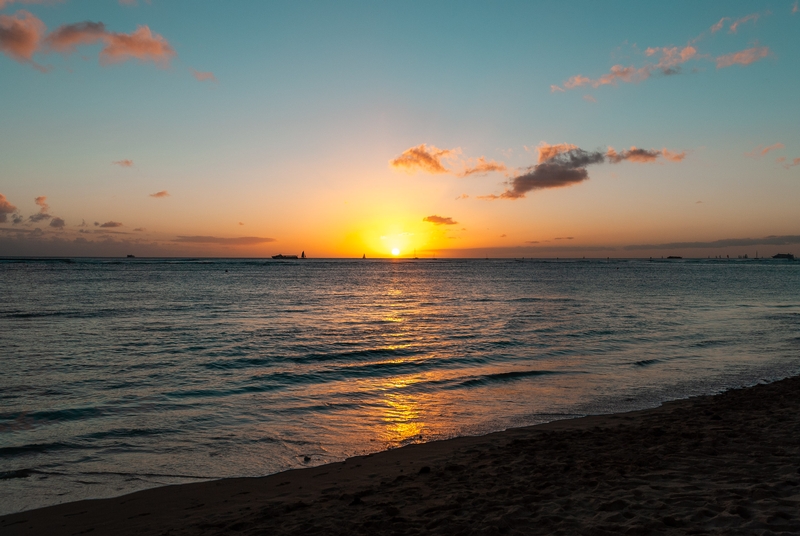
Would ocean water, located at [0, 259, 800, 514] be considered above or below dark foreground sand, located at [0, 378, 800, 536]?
below

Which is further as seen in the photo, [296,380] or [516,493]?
[296,380]

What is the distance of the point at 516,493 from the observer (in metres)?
7.43

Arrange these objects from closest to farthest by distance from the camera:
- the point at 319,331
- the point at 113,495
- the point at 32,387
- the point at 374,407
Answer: the point at 113,495, the point at 374,407, the point at 32,387, the point at 319,331

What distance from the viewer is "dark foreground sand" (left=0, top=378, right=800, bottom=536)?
20.6 feet

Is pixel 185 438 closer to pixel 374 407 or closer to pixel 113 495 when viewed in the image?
pixel 113 495

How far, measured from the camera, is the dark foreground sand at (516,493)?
20.6 ft

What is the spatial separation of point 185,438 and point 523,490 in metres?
7.76

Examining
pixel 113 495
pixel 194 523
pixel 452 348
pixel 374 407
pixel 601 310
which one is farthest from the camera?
pixel 601 310

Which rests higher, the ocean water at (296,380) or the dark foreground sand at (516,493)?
the dark foreground sand at (516,493)

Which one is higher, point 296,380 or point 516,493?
point 516,493

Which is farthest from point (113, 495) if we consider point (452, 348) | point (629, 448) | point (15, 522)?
point (452, 348)

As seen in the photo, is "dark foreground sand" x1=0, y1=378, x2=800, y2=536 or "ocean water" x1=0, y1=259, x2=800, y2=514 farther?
"ocean water" x1=0, y1=259, x2=800, y2=514

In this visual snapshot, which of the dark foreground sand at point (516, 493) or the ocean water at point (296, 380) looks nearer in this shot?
the dark foreground sand at point (516, 493)

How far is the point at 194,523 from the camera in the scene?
708 cm
